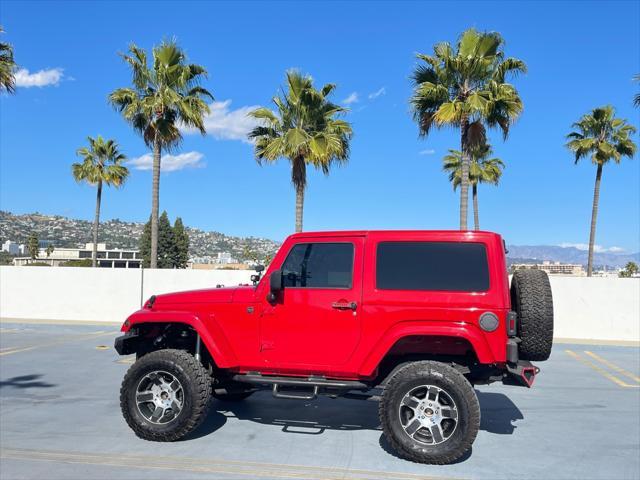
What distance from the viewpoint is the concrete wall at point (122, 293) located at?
14086 mm

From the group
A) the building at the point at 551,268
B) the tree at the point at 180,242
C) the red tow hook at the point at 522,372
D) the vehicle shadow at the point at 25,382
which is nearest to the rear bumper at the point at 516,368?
the red tow hook at the point at 522,372

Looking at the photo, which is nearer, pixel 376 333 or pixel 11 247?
pixel 376 333

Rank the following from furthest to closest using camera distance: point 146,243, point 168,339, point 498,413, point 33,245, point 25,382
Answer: point 33,245 < point 146,243 < point 25,382 < point 498,413 < point 168,339

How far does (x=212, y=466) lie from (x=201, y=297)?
1.63m

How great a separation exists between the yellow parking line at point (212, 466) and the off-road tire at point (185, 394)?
0.39 meters

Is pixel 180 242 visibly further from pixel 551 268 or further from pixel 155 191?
pixel 551 268

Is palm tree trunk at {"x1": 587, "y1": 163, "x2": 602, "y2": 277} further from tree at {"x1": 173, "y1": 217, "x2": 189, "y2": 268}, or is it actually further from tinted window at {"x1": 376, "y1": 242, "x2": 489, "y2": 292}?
tree at {"x1": 173, "y1": 217, "x2": 189, "y2": 268}

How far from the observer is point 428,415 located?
4.50 meters

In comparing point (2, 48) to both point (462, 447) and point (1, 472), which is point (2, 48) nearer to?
point (1, 472)

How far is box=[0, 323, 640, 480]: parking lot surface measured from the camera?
430 cm

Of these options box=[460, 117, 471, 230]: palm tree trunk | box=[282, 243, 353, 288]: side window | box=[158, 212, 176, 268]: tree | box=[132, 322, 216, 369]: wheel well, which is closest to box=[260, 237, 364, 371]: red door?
box=[282, 243, 353, 288]: side window

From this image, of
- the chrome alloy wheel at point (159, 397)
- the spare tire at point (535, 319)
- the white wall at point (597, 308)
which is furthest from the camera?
the white wall at point (597, 308)

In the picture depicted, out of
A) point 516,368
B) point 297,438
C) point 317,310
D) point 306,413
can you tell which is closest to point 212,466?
point 297,438

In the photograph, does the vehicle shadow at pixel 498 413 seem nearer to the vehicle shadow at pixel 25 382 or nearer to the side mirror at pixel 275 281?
the side mirror at pixel 275 281
